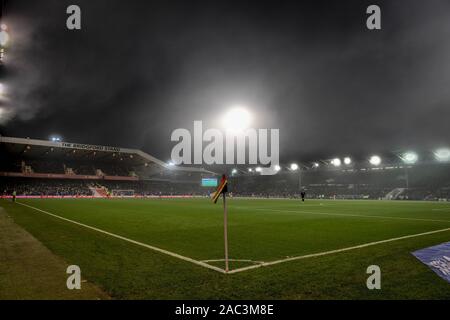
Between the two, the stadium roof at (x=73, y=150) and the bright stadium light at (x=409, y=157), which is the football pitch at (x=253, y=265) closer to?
the bright stadium light at (x=409, y=157)

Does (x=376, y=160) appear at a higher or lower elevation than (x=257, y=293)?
higher

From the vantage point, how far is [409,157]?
63219 mm

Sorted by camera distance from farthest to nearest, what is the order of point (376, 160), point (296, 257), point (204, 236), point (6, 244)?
1. point (376, 160)
2. point (204, 236)
3. point (6, 244)
4. point (296, 257)

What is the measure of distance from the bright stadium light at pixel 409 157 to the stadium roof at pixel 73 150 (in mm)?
60800

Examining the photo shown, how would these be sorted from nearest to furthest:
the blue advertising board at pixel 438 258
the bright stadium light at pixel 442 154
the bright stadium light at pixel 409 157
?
the blue advertising board at pixel 438 258 < the bright stadium light at pixel 442 154 < the bright stadium light at pixel 409 157

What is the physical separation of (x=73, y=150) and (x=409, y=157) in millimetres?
71476

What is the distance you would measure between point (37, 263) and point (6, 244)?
3.60 metres

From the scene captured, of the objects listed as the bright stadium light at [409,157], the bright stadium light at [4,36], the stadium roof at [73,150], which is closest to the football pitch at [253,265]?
the bright stadium light at [4,36]

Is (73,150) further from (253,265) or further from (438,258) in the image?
(438,258)

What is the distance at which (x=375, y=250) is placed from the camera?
8961 millimetres

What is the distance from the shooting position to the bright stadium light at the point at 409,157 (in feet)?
205

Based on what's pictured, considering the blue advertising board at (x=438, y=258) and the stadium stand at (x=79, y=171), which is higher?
the stadium stand at (x=79, y=171)
